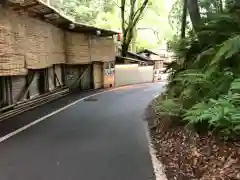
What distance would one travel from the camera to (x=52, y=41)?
2061 centimetres

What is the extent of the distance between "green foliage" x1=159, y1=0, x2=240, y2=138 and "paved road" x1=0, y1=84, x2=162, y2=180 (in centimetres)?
132

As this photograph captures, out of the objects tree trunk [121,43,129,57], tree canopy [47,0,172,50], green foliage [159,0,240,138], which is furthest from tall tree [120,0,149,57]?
green foliage [159,0,240,138]

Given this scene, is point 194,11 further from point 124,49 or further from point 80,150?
point 124,49

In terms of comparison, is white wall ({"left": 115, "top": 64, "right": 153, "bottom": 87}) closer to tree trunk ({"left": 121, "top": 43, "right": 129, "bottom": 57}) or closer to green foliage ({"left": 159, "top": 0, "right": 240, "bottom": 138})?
tree trunk ({"left": 121, "top": 43, "right": 129, "bottom": 57})

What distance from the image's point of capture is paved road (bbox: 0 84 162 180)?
6855 mm

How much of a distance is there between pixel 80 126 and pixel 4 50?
12.2 feet

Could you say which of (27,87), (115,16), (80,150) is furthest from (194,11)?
(115,16)

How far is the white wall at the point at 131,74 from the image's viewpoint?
33875mm

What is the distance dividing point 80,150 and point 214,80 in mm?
3307

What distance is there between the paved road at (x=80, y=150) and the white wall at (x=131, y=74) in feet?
63.6

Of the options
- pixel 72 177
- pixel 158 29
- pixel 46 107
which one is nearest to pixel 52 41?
pixel 46 107

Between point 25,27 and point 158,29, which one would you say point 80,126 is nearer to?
point 25,27

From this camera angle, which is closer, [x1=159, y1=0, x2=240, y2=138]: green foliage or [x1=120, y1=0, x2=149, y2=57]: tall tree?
[x1=159, y1=0, x2=240, y2=138]: green foliage

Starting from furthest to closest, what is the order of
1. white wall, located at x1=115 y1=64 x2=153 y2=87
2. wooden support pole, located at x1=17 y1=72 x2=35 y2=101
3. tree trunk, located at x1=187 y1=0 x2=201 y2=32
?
white wall, located at x1=115 y1=64 x2=153 y2=87 < wooden support pole, located at x1=17 y1=72 x2=35 y2=101 < tree trunk, located at x1=187 y1=0 x2=201 y2=32
